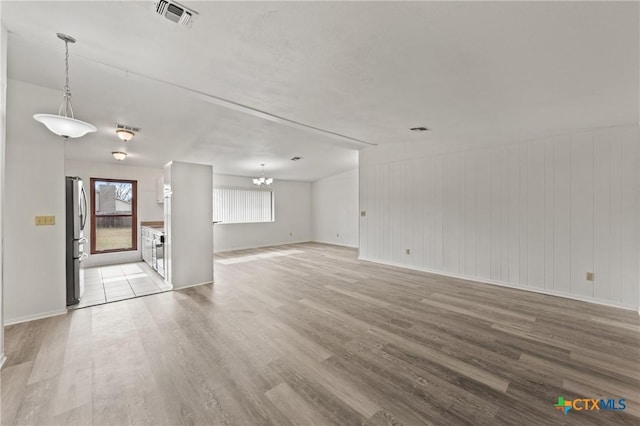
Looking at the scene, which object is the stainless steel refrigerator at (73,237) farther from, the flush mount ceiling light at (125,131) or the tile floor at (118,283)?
the flush mount ceiling light at (125,131)

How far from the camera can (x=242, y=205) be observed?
8750mm

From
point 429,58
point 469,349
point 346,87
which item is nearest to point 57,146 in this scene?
point 346,87

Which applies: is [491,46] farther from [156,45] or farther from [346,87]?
[156,45]

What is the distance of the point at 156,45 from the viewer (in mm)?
2197

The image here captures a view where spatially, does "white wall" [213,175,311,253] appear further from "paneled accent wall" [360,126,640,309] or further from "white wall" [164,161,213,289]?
"paneled accent wall" [360,126,640,309]

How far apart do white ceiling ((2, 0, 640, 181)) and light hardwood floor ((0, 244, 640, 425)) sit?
101 inches

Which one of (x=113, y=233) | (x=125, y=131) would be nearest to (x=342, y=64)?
(x=125, y=131)

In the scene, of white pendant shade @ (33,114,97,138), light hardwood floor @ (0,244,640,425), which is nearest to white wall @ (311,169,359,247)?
light hardwood floor @ (0,244,640,425)

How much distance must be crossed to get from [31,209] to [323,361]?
3718 millimetres

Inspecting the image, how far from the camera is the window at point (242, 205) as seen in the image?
820 cm

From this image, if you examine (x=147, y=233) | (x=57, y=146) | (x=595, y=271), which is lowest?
(x=595, y=271)

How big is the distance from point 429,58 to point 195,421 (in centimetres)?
328

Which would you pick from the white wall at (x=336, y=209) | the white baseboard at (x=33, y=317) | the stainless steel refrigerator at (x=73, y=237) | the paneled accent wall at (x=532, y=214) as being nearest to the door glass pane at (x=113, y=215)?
the stainless steel refrigerator at (x=73, y=237)

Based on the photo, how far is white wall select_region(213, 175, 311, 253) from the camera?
8273 millimetres
